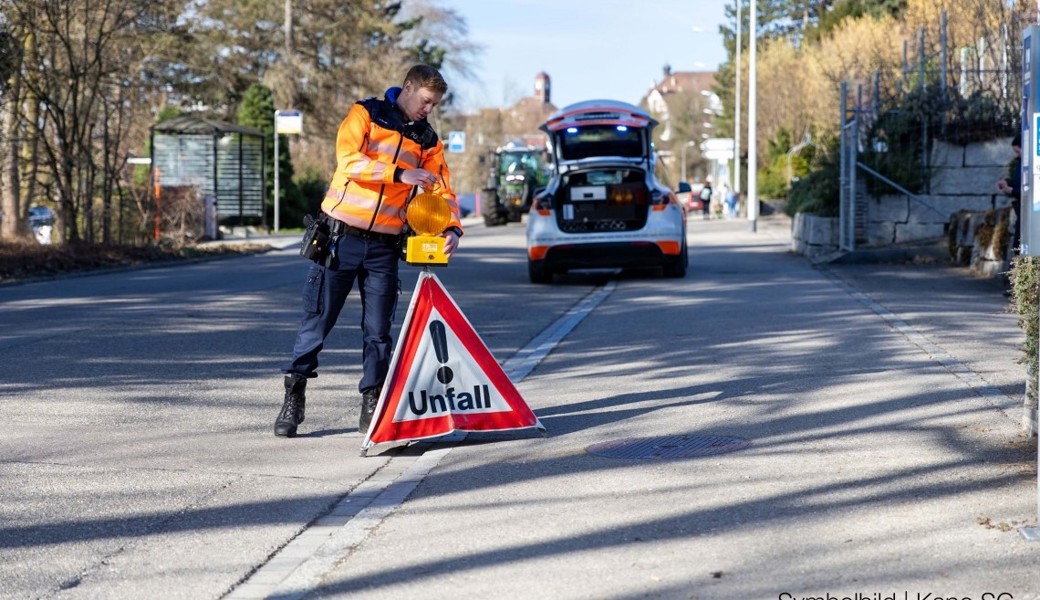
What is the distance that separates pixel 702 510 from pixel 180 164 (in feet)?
121

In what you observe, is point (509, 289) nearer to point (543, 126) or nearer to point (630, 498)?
point (543, 126)

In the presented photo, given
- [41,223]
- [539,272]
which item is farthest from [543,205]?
[41,223]

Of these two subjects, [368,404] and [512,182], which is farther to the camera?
[512,182]

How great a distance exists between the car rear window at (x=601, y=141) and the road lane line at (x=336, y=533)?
15.8 meters

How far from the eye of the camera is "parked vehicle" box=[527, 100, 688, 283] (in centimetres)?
2023

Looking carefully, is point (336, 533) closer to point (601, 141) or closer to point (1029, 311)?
point (1029, 311)

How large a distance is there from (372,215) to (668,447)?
1.89m

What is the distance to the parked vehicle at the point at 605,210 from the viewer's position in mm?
20234

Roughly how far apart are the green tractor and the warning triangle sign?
41.0 metres

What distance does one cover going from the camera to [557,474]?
271 inches

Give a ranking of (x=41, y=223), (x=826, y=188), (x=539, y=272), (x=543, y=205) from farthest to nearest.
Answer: (x=41, y=223), (x=826, y=188), (x=543, y=205), (x=539, y=272)

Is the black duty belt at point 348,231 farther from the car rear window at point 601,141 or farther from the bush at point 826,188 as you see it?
the bush at point 826,188

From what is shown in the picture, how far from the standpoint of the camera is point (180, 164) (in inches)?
1625

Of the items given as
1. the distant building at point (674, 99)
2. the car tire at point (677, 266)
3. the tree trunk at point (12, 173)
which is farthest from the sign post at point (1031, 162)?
the distant building at point (674, 99)
